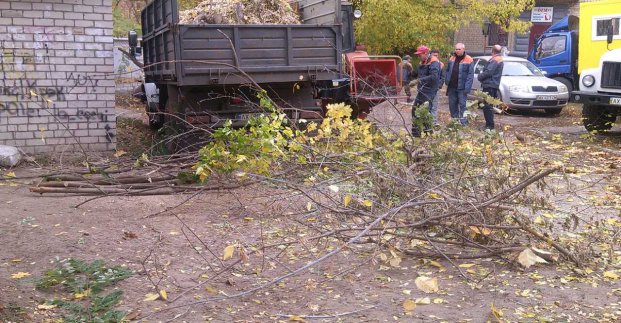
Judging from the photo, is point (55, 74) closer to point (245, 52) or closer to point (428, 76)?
point (245, 52)

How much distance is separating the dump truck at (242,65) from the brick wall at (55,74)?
0.92 metres

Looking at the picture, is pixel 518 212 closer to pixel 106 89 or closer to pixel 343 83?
pixel 343 83

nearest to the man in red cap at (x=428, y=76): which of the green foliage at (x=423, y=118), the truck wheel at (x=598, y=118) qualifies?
the truck wheel at (x=598, y=118)

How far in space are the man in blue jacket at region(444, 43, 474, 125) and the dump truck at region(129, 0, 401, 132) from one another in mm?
2577

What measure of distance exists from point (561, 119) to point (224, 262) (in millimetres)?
13649

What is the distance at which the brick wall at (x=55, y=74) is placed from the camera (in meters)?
9.76

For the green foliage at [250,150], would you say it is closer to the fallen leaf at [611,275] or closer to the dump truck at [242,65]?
the dump truck at [242,65]

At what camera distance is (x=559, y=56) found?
65.7 feet

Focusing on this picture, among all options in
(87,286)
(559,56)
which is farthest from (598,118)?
(87,286)

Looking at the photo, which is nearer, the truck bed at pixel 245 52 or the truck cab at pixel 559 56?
the truck bed at pixel 245 52

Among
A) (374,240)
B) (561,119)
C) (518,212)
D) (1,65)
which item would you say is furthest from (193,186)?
(561,119)

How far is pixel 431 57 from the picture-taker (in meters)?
12.2

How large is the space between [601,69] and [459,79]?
8.70 ft

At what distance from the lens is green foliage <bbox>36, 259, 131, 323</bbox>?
4.39 metres
